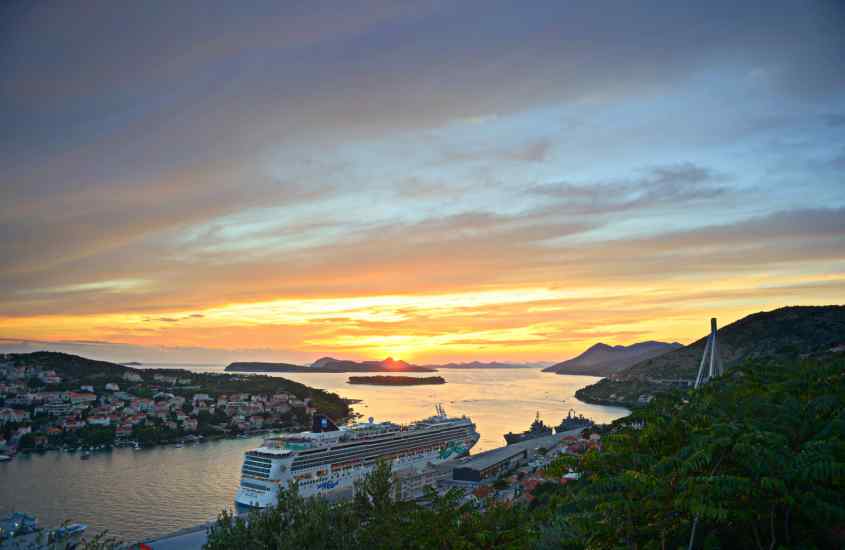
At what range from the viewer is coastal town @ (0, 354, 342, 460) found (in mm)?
40656

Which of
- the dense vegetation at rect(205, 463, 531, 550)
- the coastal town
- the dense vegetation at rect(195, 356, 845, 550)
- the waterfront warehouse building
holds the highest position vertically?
the dense vegetation at rect(195, 356, 845, 550)

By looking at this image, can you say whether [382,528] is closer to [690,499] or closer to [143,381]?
[690,499]

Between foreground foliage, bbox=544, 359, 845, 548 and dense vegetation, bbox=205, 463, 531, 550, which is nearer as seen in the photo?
foreground foliage, bbox=544, 359, 845, 548

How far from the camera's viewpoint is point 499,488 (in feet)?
81.0

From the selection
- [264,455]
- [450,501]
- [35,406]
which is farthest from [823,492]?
[35,406]

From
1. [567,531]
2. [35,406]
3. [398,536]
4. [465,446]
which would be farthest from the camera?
[35,406]

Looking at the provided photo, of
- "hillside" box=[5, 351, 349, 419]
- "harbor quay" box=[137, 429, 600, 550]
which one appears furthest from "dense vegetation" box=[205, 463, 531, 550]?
"hillside" box=[5, 351, 349, 419]

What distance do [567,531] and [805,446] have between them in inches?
95.4

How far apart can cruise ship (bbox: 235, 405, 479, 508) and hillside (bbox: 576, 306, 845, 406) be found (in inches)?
1039

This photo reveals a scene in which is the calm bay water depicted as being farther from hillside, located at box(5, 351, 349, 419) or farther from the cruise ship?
hillside, located at box(5, 351, 349, 419)

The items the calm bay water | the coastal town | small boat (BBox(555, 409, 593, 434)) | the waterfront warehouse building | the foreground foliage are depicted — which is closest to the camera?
the foreground foliage

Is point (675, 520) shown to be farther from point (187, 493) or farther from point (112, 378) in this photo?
point (112, 378)

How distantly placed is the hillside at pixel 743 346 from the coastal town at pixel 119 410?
148 ft

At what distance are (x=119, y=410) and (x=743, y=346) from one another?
72.7 m
